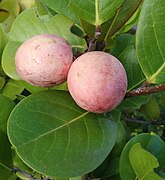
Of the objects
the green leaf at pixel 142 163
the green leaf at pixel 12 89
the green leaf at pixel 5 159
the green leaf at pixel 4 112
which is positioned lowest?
the green leaf at pixel 5 159

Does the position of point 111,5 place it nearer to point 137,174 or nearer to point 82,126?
point 82,126

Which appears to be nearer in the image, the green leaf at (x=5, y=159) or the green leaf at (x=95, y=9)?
the green leaf at (x=95, y=9)

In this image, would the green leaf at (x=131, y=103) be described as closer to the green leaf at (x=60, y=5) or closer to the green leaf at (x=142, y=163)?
the green leaf at (x=142, y=163)

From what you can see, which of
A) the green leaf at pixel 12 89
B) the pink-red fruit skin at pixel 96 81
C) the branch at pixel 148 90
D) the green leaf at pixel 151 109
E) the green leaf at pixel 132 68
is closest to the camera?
the pink-red fruit skin at pixel 96 81

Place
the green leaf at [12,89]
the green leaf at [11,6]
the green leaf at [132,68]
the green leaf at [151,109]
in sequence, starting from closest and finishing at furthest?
the green leaf at [132,68] < the green leaf at [12,89] < the green leaf at [11,6] < the green leaf at [151,109]

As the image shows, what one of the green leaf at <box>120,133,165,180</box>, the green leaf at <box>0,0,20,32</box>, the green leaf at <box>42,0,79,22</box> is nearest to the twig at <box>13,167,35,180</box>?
the green leaf at <box>120,133,165,180</box>

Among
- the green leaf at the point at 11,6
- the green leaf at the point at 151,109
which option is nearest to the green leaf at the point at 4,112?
the green leaf at the point at 11,6

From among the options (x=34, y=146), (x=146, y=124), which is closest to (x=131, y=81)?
(x=34, y=146)
